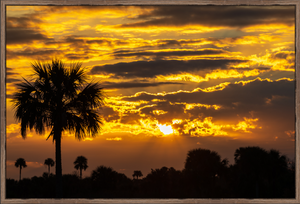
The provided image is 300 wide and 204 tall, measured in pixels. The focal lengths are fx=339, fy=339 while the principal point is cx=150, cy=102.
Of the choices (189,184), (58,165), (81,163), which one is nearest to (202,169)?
(189,184)

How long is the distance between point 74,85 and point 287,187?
16.6 meters

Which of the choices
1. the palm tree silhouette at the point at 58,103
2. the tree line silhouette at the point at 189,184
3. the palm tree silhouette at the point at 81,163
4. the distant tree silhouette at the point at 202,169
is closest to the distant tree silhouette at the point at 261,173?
the tree line silhouette at the point at 189,184

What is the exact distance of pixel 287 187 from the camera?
2442 cm

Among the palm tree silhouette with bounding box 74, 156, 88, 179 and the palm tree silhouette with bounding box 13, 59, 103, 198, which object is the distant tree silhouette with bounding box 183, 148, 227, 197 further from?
the palm tree silhouette with bounding box 74, 156, 88, 179

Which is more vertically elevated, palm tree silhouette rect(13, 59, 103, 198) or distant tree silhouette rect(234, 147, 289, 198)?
palm tree silhouette rect(13, 59, 103, 198)

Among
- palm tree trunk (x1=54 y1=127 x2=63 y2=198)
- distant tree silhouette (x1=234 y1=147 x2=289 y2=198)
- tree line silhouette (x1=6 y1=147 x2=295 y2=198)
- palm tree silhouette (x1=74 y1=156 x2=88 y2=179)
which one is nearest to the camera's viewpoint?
palm tree trunk (x1=54 y1=127 x2=63 y2=198)

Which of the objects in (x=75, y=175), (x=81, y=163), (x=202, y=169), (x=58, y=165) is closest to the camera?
(x=58, y=165)

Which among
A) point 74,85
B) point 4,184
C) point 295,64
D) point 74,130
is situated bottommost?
point 4,184

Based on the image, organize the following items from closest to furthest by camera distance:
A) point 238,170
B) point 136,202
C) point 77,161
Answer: point 136,202, point 238,170, point 77,161

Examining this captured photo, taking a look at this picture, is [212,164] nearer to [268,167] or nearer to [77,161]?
[268,167]

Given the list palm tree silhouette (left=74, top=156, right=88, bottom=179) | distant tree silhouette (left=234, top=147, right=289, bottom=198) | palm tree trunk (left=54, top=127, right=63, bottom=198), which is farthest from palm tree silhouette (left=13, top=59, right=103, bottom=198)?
palm tree silhouette (left=74, top=156, right=88, bottom=179)

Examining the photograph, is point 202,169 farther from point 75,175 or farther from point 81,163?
point 81,163

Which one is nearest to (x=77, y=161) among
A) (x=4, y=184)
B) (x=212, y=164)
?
(x=212, y=164)

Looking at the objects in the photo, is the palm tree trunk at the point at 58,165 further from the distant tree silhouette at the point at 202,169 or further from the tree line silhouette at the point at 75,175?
the distant tree silhouette at the point at 202,169
